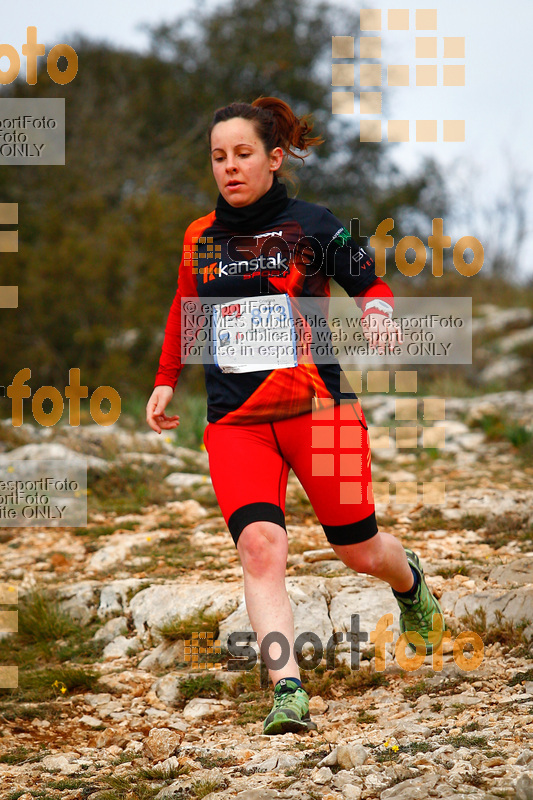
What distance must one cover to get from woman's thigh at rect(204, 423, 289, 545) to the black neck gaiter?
28.2 inches

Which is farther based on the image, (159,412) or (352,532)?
(159,412)

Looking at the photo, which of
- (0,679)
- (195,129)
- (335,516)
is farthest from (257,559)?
(195,129)

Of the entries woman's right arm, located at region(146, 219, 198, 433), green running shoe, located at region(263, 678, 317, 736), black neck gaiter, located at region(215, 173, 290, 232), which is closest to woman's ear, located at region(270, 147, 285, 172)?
black neck gaiter, located at region(215, 173, 290, 232)

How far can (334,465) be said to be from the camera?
2727mm

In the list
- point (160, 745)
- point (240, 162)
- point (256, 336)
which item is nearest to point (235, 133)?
point (240, 162)

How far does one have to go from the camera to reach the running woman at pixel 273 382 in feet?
8.57

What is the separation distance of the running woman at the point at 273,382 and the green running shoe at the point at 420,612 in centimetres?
18

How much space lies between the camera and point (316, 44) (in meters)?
17.9

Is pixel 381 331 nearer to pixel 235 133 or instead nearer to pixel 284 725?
pixel 235 133

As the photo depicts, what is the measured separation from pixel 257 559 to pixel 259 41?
687 inches

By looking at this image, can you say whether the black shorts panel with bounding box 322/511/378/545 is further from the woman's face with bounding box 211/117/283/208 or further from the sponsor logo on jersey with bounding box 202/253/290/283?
the woman's face with bounding box 211/117/283/208

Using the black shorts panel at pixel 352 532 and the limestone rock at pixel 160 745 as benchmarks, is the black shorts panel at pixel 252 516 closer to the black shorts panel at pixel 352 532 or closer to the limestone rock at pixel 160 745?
the black shorts panel at pixel 352 532

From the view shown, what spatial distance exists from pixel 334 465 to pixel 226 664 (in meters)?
1.21

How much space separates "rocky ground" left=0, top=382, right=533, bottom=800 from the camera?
2232 millimetres
